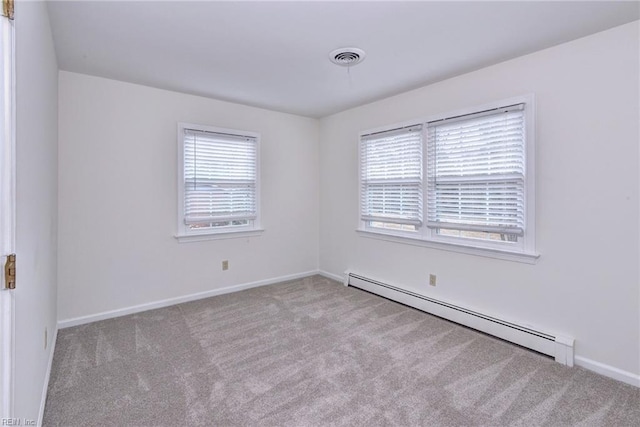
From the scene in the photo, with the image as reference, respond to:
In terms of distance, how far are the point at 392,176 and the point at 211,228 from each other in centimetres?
230

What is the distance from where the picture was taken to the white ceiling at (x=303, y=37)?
1.99 m

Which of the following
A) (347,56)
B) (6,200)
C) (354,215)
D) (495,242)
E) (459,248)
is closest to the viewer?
(6,200)

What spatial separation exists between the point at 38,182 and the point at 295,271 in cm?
330

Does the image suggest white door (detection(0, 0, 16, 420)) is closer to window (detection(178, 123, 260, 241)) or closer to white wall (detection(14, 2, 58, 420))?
white wall (detection(14, 2, 58, 420))

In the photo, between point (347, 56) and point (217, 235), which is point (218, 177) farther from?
point (347, 56)

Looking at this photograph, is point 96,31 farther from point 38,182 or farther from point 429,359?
point 429,359

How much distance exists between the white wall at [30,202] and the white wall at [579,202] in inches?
124

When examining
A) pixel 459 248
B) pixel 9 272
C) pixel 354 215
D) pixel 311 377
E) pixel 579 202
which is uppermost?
pixel 579 202

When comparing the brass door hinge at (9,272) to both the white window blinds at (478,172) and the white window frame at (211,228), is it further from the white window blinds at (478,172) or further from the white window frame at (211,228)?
the white window blinds at (478,172)

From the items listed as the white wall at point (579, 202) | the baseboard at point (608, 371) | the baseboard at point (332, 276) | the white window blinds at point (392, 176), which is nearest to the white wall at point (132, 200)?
the baseboard at point (332, 276)

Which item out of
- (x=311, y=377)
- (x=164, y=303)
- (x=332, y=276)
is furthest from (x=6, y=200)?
(x=332, y=276)

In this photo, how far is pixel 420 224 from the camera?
3.44 meters

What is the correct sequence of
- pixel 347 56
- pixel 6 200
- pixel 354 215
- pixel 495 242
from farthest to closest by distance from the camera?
pixel 354 215
pixel 495 242
pixel 347 56
pixel 6 200

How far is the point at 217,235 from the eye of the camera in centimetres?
390
